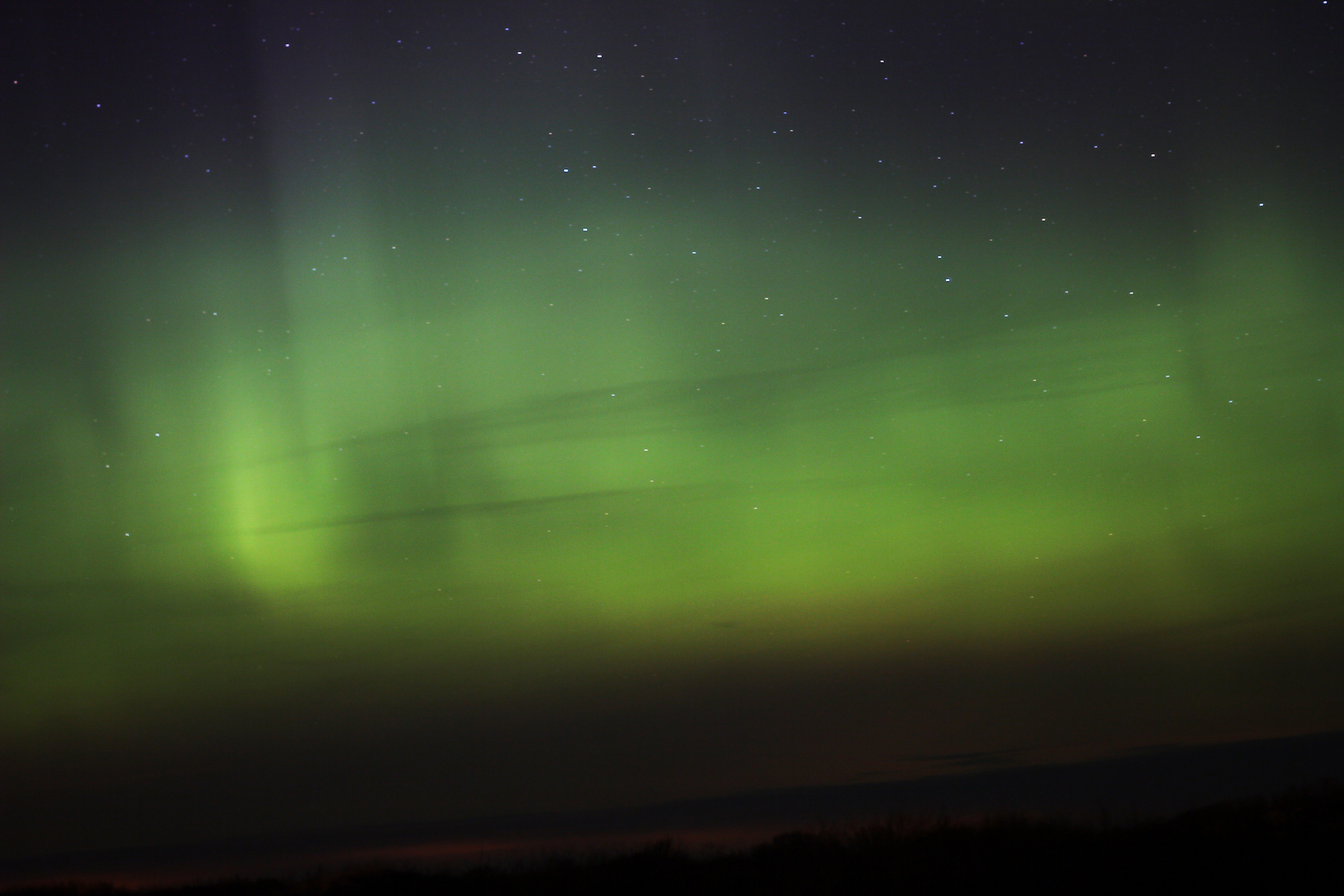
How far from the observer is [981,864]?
9.02 meters

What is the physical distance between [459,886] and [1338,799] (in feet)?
27.7

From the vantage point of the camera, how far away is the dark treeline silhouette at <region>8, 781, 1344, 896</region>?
8.34 m

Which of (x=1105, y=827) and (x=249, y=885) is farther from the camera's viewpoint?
(x=249, y=885)

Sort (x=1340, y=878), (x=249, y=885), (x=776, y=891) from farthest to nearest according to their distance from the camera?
1. (x=249, y=885)
2. (x=776, y=891)
3. (x=1340, y=878)

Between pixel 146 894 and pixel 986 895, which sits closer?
pixel 986 895

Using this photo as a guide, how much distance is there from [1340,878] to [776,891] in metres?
4.36

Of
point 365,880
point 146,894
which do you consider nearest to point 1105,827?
point 365,880

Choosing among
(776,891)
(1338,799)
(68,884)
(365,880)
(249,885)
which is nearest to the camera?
(776,891)

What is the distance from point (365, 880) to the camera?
10672mm

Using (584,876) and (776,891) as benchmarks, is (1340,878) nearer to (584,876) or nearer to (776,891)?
(776,891)

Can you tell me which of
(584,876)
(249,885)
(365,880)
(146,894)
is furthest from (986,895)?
(146,894)

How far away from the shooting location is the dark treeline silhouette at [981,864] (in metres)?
8.34

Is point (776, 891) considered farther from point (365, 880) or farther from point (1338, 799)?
point (1338, 799)

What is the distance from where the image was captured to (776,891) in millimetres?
9055
